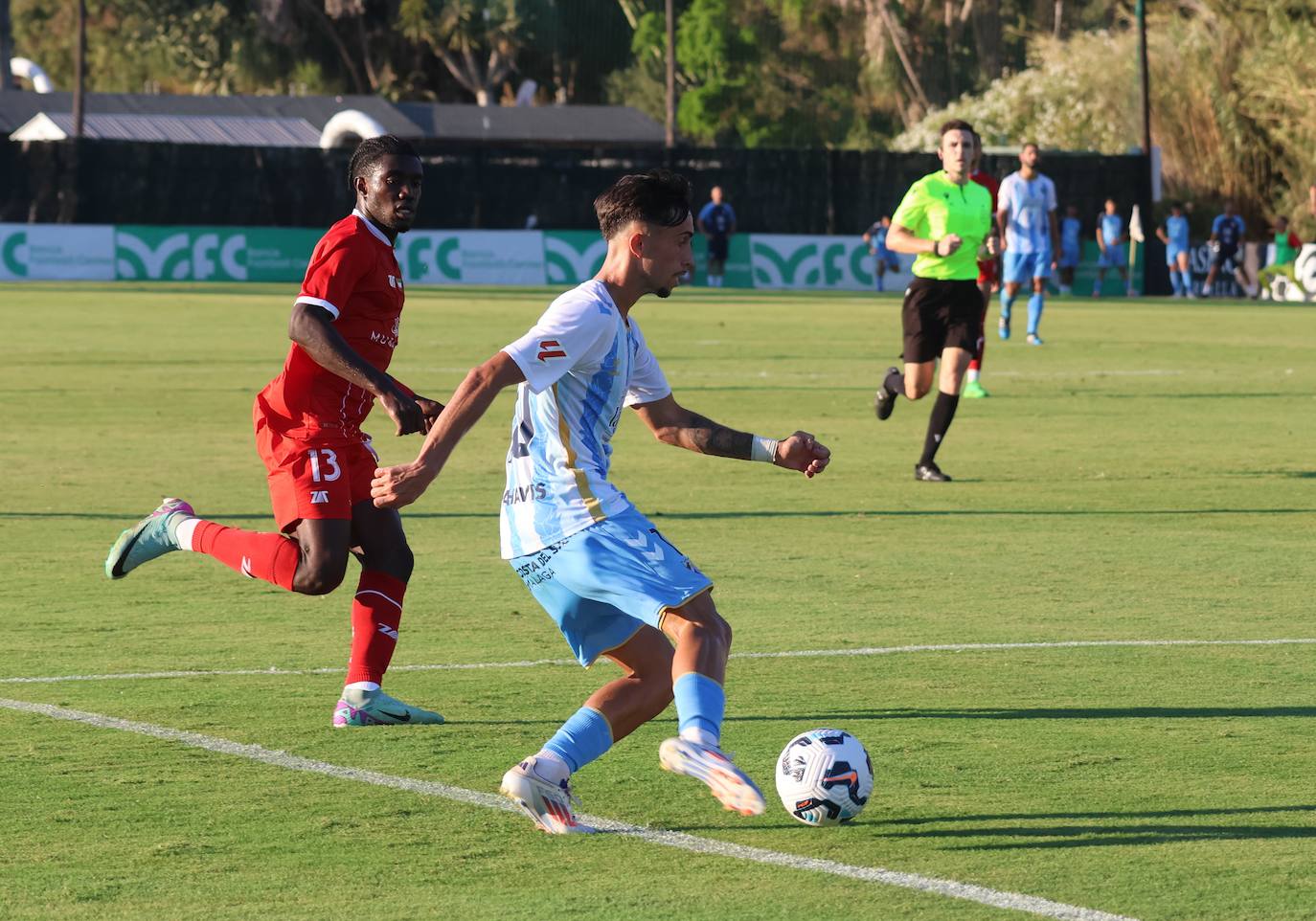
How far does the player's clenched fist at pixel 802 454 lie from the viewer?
573 centimetres

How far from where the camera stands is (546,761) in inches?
214

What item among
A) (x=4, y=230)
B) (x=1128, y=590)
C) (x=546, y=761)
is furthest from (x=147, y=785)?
(x=4, y=230)

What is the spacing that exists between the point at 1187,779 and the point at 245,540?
3.14 m

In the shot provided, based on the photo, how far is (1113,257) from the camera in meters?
44.3

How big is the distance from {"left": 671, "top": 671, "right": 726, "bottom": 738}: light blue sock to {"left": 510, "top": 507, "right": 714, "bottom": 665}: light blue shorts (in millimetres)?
173

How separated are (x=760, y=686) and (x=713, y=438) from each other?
1693 mm

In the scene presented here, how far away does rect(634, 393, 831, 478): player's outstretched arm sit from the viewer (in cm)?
576

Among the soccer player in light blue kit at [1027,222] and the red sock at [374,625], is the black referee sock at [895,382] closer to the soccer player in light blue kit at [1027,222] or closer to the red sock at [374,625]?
the red sock at [374,625]

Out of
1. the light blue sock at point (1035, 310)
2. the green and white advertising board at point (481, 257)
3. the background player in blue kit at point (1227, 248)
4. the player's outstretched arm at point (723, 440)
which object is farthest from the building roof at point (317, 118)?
the player's outstretched arm at point (723, 440)

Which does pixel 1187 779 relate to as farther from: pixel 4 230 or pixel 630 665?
pixel 4 230

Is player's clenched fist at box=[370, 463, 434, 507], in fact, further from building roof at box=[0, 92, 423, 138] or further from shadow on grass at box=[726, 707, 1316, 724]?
building roof at box=[0, 92, 423, 138]

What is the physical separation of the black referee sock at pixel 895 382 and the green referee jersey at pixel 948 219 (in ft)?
2.12

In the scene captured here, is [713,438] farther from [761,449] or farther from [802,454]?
[802,454]

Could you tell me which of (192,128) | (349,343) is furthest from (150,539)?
(192,128)
